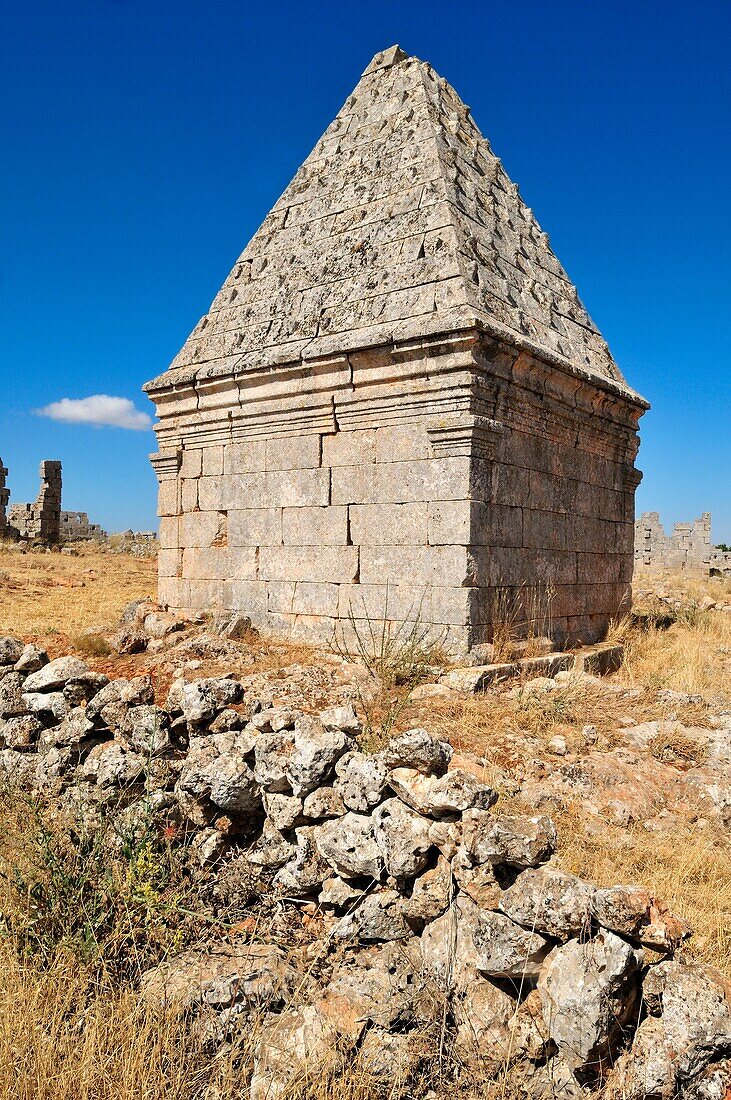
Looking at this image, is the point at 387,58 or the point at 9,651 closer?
the point at 9,651

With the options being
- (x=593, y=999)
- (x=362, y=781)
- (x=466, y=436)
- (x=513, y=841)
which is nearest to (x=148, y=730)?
(x=362, y=781)

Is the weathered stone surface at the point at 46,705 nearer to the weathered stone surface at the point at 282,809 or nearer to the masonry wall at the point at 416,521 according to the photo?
the weathered stone surface at the point at 282,809

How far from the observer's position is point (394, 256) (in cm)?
597

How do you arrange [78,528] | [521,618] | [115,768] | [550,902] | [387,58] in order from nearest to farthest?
[550,902]
[115,768]
[521,618]
[387,58]
[78,528]

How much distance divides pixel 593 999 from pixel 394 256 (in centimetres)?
514

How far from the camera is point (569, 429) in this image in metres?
6.61

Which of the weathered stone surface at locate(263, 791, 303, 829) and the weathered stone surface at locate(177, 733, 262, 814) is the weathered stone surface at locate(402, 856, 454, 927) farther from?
the weathered stone surface at locate(177, 733, 262, 814)

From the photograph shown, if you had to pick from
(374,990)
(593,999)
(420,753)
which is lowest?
(374,990)

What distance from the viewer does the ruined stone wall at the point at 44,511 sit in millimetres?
22219

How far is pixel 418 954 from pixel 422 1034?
1.00 ft

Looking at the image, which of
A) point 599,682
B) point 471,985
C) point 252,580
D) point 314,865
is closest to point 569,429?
point 599,682

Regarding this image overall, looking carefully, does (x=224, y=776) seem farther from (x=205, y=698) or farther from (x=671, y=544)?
(x=671, y=544)

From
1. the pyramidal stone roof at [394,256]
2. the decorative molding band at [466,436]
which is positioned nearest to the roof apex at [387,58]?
the pyramidal stone roof at [394,256]

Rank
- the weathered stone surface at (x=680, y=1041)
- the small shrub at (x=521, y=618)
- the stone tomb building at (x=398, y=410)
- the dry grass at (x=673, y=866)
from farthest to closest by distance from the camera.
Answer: the small shrub at (x=521, y=618) < the stone tomb building at (x=398, y=410) < the dry grass at (x=673, y=866) < the weathered stone surface at (x=680, y=1041)
